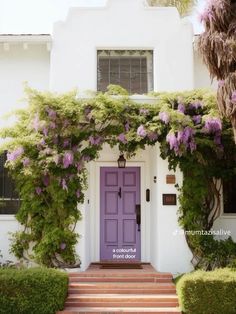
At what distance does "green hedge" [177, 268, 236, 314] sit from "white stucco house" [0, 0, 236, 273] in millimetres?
3144

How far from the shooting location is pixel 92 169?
44.8ft

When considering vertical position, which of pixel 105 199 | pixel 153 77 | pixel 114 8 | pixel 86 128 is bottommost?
pixel 105 199

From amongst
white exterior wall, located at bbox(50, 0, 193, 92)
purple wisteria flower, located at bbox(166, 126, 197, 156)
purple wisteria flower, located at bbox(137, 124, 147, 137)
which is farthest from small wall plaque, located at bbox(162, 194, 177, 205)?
white exterior wall, located at bbox(50, 0, 193, 92)

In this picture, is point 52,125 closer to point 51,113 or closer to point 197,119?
point 51,113

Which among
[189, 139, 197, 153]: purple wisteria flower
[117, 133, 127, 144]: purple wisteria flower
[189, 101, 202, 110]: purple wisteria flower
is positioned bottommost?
[189, 139, 197, 153]: purple wisteria flower

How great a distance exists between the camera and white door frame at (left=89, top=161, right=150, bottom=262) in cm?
1343

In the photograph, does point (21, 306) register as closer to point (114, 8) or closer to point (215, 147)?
point (215, 147)

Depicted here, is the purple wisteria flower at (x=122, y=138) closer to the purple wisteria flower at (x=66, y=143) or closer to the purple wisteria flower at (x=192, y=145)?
the purple wisteria flower at (x=66, y=143)

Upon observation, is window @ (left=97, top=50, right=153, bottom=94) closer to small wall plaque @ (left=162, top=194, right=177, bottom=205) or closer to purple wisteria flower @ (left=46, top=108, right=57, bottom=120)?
purple wisteria flower @ (left=46, top=108, right=57, bottom=120)

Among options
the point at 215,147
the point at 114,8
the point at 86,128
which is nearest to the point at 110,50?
the point at 114,8

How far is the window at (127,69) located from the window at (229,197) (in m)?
3.66

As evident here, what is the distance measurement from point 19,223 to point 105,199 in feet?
8.53

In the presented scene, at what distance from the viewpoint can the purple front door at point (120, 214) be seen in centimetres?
1348

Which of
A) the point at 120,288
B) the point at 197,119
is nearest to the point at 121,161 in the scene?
the point at 197,119
